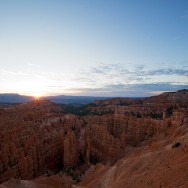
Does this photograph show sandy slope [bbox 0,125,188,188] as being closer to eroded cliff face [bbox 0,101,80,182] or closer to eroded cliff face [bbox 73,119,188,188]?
eroded cliff face [bbox 73,119,188,188]

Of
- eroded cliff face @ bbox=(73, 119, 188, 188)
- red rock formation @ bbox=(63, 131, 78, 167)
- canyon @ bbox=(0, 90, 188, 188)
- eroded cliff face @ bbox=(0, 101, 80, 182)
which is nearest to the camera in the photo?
eroded cliff face @ bbox=(73, 119, 188, 188)

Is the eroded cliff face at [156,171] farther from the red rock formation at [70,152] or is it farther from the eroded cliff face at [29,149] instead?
the red rock formation at [70,152]

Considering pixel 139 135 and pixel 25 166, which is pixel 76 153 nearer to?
pixel 25 166

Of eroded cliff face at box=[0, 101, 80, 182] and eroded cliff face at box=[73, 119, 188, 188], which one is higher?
eroded cliff face at box=[73, 119, 188, 188]

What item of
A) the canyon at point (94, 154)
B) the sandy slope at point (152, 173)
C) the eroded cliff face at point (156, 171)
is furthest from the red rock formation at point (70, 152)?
the eroded cliff face at point (156, 171)

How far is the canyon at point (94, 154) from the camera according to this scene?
68.3 ft

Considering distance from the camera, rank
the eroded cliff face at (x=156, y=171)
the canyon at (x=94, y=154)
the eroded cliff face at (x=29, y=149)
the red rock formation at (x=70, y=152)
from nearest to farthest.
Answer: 1. the eroded cliff face at (x=156, y=171)
2. the canyon at (x=94, y=154)
3. the eroded cliff face at (x=29, y=149)
4. the red rock formation at (x=70, y=152)

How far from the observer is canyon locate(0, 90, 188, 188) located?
20828mm

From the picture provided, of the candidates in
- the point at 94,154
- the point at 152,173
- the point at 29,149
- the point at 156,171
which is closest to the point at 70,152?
the point at 94,154

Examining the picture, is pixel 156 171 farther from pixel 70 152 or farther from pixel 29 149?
pixel 29 149

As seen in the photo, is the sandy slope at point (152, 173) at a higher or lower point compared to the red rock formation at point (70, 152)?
higher

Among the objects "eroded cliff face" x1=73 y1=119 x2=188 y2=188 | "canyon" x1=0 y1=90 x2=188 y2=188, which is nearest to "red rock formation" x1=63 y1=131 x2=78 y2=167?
"canyon" x1=0 y1=90 x2=188 y2=188

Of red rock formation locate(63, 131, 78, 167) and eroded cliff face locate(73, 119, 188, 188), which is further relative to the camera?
red rock formation locate(63, 131, 78, 167)

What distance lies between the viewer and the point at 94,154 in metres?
51.4
